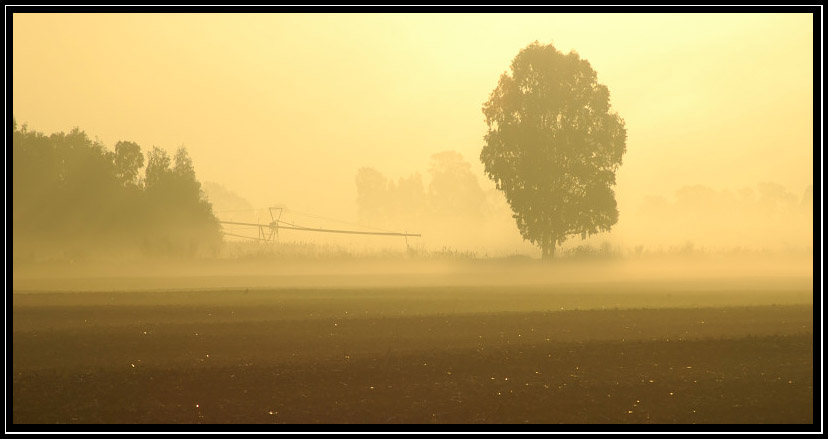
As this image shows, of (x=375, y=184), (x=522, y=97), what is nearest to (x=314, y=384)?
(x=522, y=97)

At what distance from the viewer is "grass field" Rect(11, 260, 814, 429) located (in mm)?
11336

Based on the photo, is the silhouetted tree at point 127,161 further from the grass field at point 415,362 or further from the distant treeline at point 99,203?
the grass field at point 415,362

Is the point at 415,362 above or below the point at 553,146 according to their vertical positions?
below

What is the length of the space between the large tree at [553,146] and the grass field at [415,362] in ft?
92.9

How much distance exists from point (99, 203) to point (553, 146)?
36.3m

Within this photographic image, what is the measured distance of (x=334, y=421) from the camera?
10.6 m

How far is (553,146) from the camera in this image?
58.4 m

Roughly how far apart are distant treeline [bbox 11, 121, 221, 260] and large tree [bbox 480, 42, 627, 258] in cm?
2509

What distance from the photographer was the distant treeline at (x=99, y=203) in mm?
61531

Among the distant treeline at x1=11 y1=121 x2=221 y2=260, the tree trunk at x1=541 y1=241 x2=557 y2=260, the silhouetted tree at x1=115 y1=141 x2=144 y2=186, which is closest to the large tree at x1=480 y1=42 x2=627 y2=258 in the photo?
the tree trunk at x1=541 y1=241 x2=557 y2=260

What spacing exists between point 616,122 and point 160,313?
42.0 metres

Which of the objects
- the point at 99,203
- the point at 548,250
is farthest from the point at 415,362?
the point at 99,203

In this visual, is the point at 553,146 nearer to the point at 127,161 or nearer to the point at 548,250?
the point at 548,250
